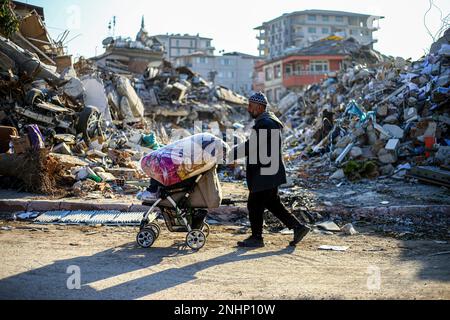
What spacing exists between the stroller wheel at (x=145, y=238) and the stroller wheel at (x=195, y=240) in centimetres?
44

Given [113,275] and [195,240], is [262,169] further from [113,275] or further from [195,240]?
[113,275]

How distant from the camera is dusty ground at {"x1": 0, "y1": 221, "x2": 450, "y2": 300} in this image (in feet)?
13.1

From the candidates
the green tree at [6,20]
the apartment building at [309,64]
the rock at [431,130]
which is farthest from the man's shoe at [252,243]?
the apartment building at [309,64]

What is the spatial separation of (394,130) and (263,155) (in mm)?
6848

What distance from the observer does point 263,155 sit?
5695 millimetres

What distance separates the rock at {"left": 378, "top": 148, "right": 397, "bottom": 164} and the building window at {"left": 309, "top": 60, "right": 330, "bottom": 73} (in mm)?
44357

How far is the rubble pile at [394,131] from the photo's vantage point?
10.3 meters

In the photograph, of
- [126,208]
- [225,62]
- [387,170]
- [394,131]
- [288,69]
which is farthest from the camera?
[225,62]

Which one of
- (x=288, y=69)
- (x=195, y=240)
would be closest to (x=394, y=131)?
(x=195, y=240)

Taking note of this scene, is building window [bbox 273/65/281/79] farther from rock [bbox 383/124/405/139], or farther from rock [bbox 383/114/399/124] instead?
rock [bbox 383/124/405/139]

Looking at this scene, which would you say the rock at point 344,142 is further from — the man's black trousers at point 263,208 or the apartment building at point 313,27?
the apartment building at point 313,27

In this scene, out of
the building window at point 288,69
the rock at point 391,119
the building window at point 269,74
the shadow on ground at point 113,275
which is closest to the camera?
the shadow on ground at point 113,275

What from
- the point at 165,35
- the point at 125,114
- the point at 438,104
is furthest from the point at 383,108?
the point at 165,35

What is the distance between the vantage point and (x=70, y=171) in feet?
29.9
